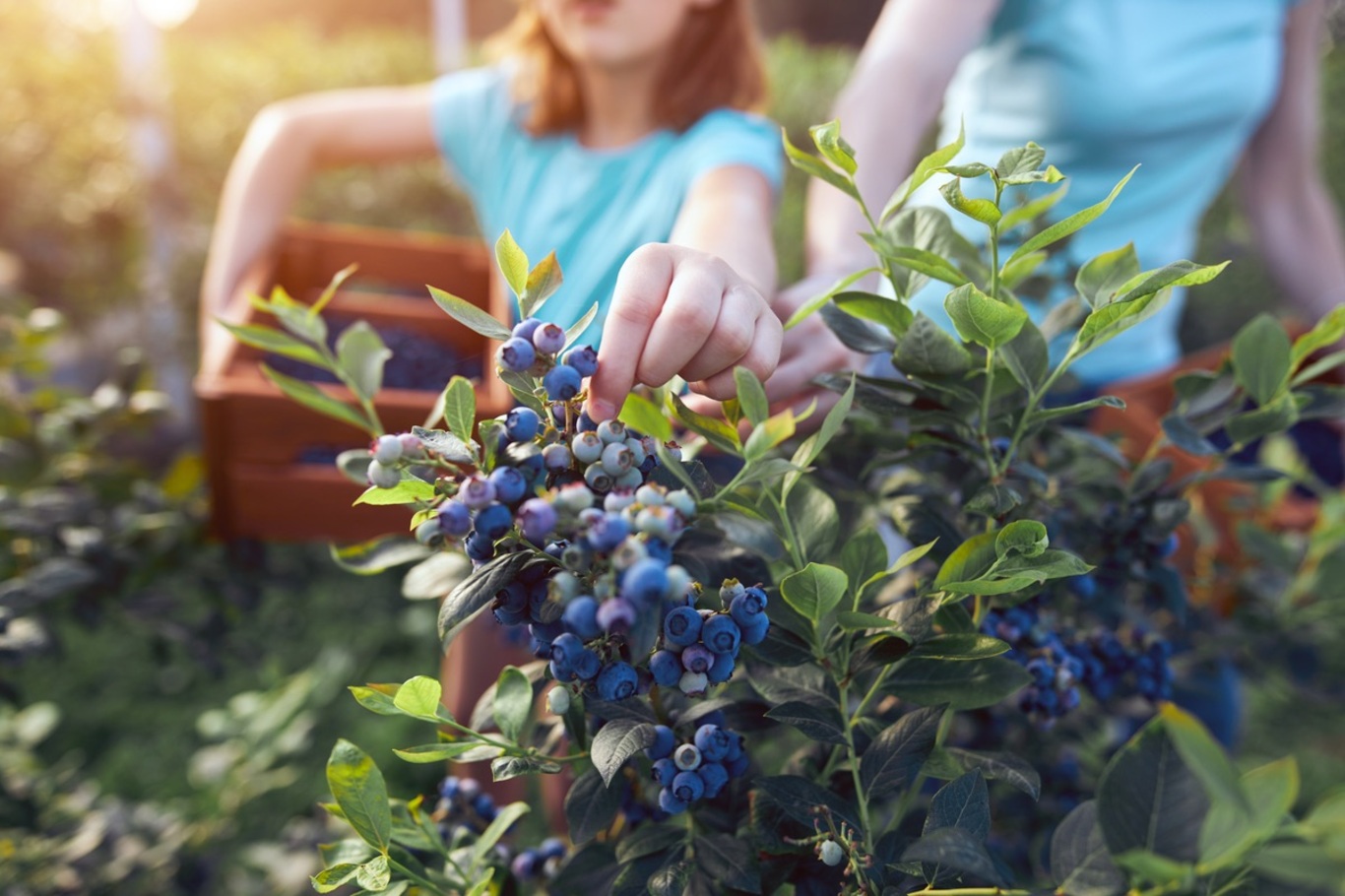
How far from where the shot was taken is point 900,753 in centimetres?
55

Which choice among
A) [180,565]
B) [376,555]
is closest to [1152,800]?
[376,555]

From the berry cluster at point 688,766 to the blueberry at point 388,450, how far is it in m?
0.21

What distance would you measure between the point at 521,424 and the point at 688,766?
8.6 inches

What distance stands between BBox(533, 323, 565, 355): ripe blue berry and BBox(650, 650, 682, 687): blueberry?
0.17 metres

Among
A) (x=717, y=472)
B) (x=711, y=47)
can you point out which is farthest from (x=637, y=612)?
(x=711, y=47)

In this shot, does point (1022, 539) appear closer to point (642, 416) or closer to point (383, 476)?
point (642, 416)

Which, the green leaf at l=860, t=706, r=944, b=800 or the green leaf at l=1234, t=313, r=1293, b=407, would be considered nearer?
the green leaf at l=860, t=706, r=944, b=800

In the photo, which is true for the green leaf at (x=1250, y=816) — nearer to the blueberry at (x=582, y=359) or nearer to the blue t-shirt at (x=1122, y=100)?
the blueberry at (x=582, y=359)

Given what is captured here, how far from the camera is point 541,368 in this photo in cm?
52

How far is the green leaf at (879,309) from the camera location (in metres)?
0.62

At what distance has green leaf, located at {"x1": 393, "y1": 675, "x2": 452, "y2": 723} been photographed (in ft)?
1.72

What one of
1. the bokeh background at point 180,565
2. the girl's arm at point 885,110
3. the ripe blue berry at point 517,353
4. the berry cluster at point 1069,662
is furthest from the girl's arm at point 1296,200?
the bokeh background at point 180,565

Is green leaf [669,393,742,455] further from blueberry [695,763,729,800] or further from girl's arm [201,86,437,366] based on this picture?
girl's arm [201,86,437,366]

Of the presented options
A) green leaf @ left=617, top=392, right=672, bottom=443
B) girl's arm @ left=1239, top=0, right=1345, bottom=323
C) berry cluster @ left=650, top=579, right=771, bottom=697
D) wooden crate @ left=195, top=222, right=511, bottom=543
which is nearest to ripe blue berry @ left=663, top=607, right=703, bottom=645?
berry cluster @ left=650, top=579, right=771, bottom=697
